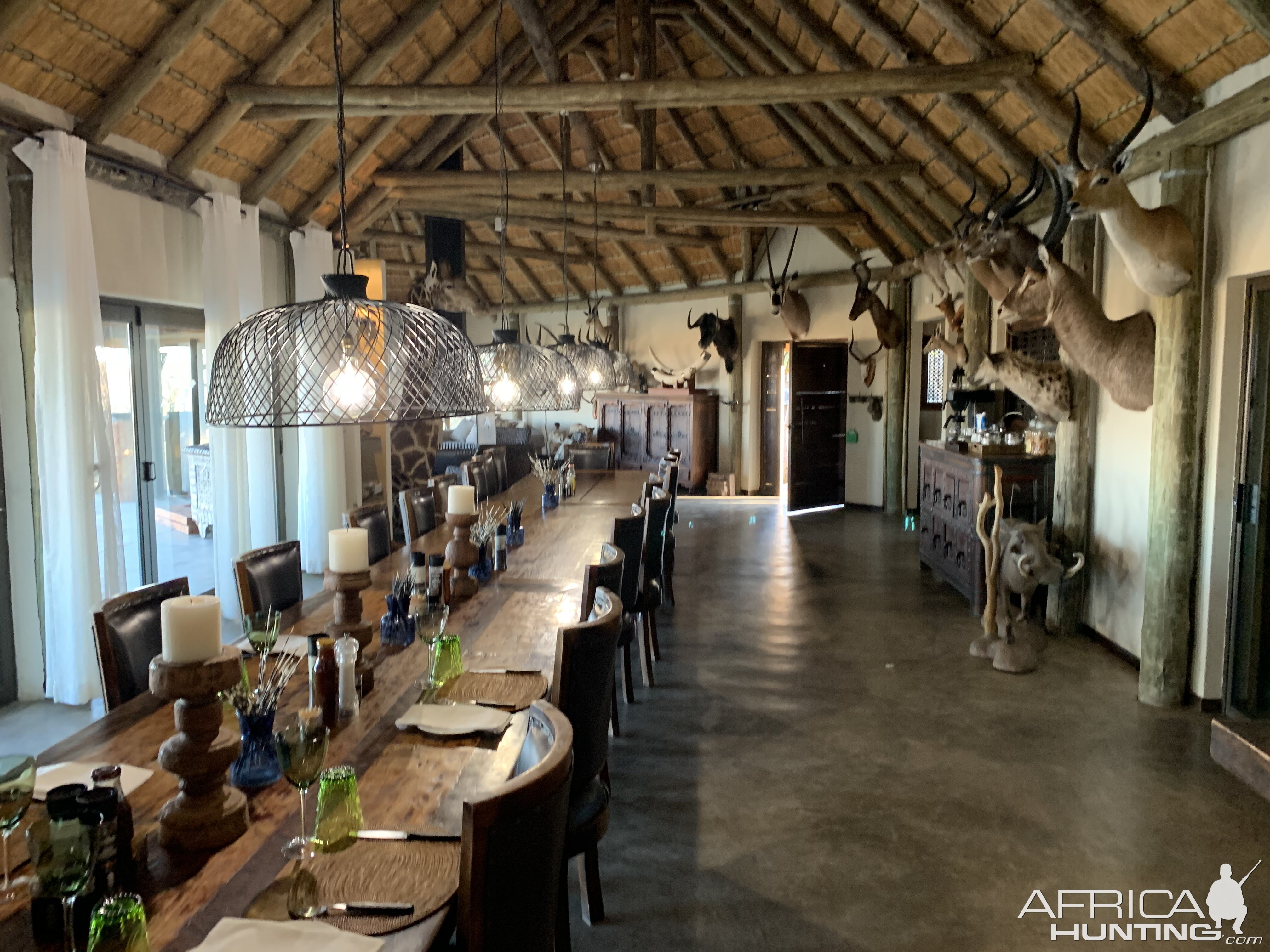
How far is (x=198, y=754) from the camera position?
1618mm

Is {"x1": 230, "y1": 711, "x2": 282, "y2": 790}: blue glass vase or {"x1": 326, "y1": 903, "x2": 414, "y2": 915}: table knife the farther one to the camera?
{"x1": 230, "y1": 711, "x2": 282, "y2": 790}: blue glass vase

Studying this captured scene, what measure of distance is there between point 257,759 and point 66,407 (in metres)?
3.39

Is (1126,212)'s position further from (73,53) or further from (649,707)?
(73,53)

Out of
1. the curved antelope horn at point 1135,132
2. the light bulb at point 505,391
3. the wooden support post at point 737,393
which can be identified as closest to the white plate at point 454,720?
the light bulb at point 505,391

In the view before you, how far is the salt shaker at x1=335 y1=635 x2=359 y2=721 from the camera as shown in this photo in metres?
2.28

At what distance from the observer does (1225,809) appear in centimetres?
336

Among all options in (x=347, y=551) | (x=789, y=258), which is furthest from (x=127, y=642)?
(x=789, y=258)

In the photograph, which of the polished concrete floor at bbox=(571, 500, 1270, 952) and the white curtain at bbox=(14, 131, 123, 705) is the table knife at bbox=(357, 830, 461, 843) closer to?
the polished concrete floor at bbox=(571, 500, 1270, 952)

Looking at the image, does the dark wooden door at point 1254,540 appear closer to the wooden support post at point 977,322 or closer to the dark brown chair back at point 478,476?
the wooden support post at point 977,322

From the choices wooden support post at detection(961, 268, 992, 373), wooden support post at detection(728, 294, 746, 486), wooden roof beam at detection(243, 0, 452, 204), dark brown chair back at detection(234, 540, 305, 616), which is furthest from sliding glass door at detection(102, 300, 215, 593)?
wooden support post at detection(728, 294, 746, 486)

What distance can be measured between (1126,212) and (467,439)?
1017 cm

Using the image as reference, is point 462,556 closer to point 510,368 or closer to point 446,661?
point 510,368

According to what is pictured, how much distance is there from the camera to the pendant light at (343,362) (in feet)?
6.64

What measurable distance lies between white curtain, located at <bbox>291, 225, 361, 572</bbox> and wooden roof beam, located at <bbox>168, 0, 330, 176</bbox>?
1750 millimetres
